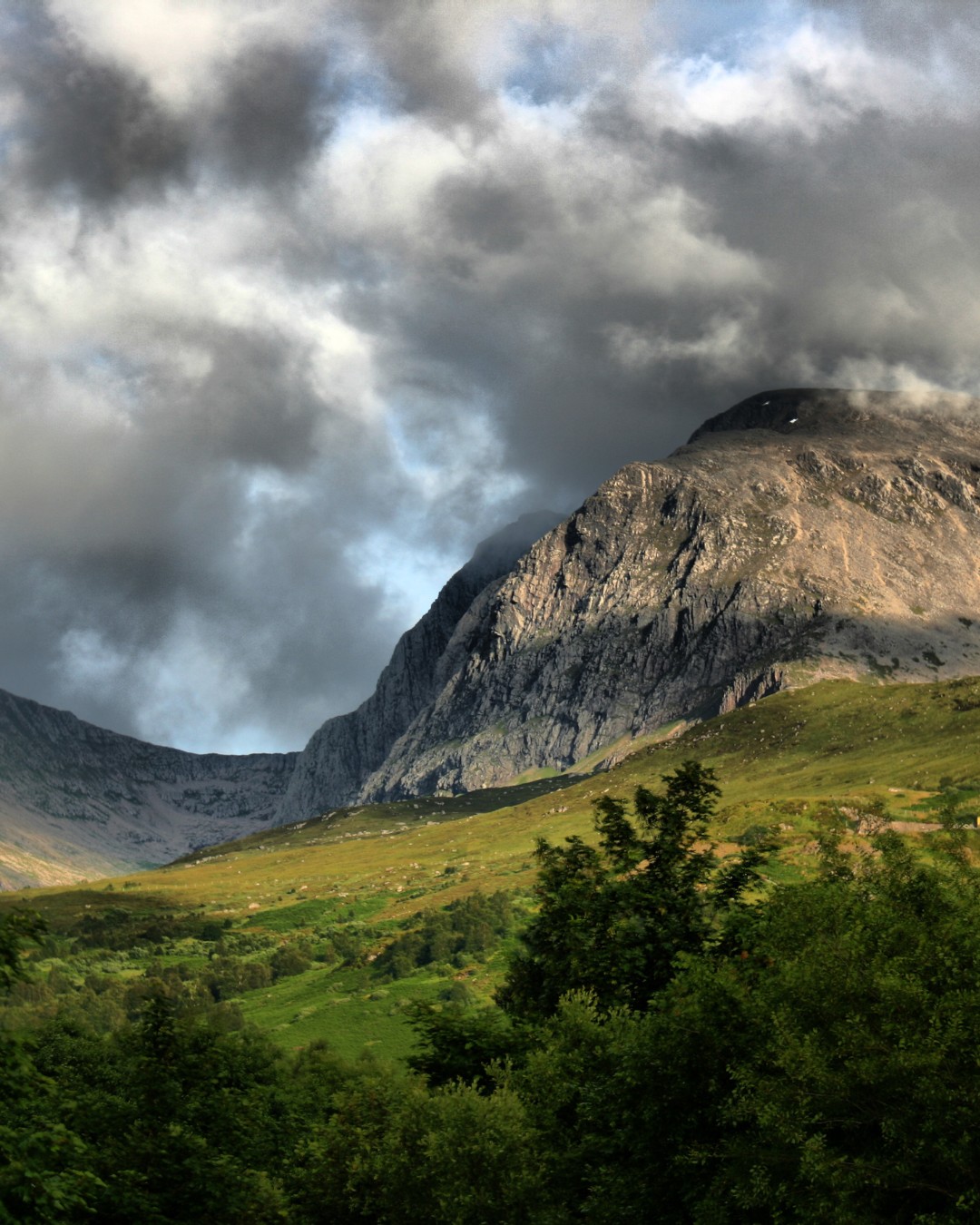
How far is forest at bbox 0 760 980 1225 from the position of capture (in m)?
35.0

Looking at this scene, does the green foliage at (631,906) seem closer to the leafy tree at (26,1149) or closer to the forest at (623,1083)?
the forest at (623,1083)

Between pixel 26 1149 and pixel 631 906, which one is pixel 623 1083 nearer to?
pixel 631 906

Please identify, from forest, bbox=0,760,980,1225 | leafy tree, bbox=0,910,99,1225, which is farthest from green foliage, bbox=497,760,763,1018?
leafy tree, bbox=0,910,99,1225

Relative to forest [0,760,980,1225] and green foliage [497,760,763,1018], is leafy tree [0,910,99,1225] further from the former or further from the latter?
green foliage [497,760,763,1018]

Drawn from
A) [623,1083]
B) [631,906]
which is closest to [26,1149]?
[623,1083]

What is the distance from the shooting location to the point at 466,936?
7864 inches

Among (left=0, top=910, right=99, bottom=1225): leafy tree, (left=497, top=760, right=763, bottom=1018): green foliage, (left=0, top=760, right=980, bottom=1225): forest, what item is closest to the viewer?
(left=0, top=910, right=99, bottom=1225): leafy tree

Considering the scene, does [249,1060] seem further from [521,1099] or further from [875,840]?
[875,840]

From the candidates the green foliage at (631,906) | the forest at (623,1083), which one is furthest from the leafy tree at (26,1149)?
the green foliage at (631,906)

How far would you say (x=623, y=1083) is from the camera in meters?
48.3

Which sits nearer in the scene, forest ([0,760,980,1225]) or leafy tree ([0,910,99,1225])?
leafy tree ([0,910,99,1225])

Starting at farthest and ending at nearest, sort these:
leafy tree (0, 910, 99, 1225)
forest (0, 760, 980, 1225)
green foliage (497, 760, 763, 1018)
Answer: green foliage (497, 760, 763, 1018) < forest (0, 760, 980, 1225) < leafy tree (0, 910, 99, 1225)

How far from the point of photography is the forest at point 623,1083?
115ft

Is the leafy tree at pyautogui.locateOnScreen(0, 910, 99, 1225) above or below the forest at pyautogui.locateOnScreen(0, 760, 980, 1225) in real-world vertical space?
above
